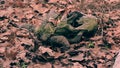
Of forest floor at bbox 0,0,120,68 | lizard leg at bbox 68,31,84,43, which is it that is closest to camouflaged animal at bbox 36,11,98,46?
lizard leg at bbox 68,31,84,43

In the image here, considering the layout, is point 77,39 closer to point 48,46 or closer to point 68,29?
point 68,29

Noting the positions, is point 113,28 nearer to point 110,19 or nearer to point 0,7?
point 110,19

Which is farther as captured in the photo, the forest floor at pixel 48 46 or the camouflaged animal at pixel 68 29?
the camouflaged animal at pixel 68 29

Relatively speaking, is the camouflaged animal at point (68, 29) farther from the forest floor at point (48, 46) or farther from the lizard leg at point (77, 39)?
the forest floor at point (48, 46)

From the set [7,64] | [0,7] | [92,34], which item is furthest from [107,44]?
[0,7]

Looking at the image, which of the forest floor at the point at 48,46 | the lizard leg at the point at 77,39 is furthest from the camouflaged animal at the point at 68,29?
the forest floor at the point at 48,46

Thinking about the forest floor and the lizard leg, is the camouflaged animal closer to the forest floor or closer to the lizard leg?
the lizard leg
